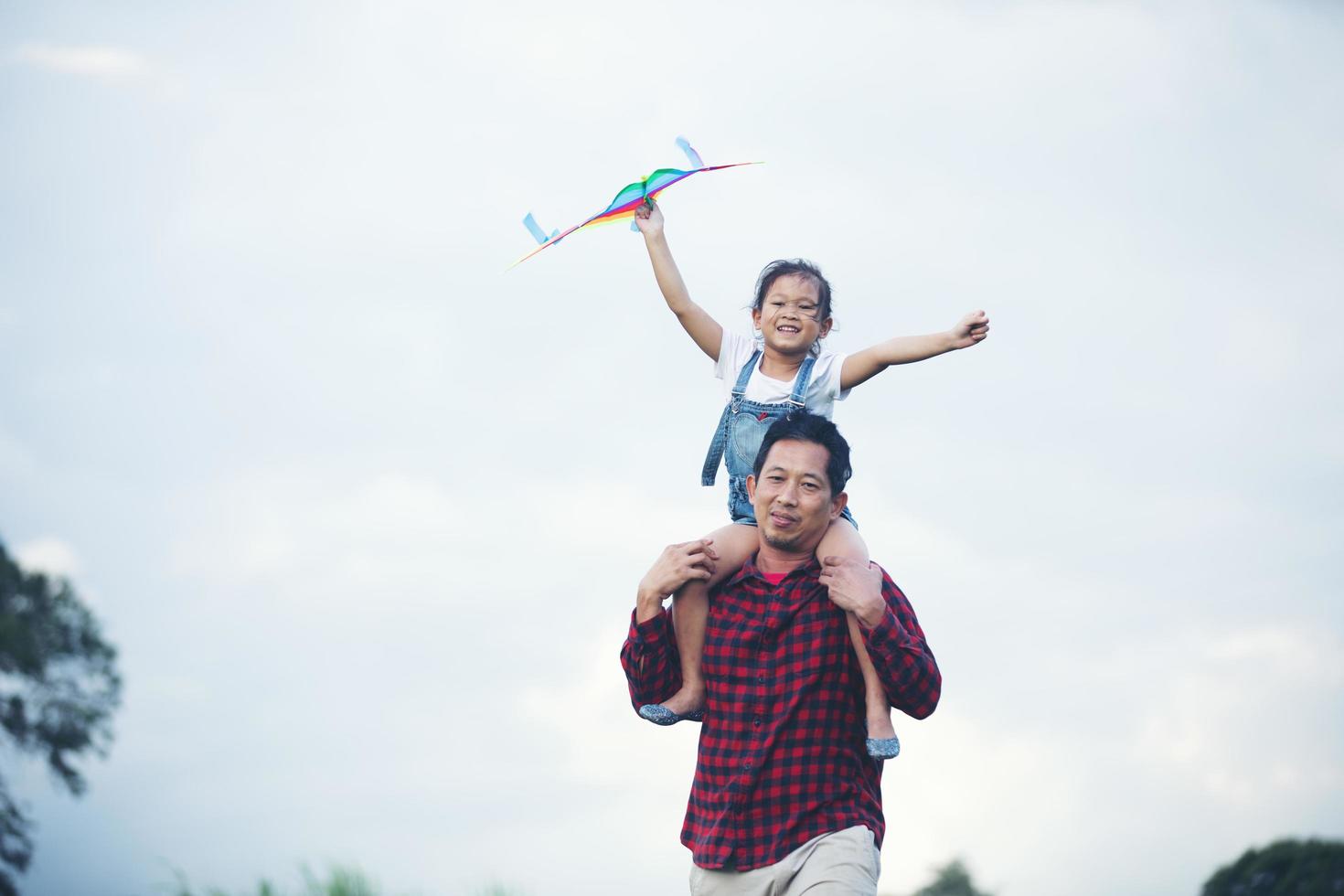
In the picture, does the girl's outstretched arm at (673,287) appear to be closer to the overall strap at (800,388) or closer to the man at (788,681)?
the overall strap at (800,388)

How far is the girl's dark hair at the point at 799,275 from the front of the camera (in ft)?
19.5

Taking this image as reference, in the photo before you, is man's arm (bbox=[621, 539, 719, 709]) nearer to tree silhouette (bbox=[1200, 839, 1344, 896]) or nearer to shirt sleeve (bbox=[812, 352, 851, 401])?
shirt sleeve (bbox=[812, 352, 851, 401])

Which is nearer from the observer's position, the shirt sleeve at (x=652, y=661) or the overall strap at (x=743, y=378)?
the shirt sleeve at (x=652, y=661)

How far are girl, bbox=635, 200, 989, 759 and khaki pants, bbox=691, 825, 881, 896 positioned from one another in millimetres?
1021

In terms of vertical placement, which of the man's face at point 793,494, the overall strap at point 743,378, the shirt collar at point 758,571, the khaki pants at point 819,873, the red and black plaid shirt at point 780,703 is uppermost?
the overall strap at point 743,378

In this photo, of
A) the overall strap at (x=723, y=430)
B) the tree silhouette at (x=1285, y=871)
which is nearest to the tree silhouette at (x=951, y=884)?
the tree silhouette at (x=1285, y=871)

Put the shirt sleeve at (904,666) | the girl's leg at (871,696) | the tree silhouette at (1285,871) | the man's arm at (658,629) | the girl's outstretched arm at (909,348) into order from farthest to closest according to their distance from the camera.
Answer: the tree silhouette at (1285,871) < the girl's outstretched arm at (909,348) < the man's arm at (658,629) < the girl's leg at (871,696) < the shirt sleeve at (904,666)

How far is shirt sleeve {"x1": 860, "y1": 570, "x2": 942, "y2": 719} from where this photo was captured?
189 inches

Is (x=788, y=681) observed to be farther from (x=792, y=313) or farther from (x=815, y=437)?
(x=792, y=313)

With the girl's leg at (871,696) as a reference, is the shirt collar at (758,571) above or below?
above

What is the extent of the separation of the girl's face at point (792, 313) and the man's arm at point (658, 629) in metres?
1.03

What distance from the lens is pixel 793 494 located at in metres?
5.17

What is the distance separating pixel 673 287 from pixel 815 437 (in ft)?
3.84

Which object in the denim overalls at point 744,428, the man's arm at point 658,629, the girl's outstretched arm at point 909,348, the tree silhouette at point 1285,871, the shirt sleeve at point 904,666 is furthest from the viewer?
the tree silhouette at point 1285,871
